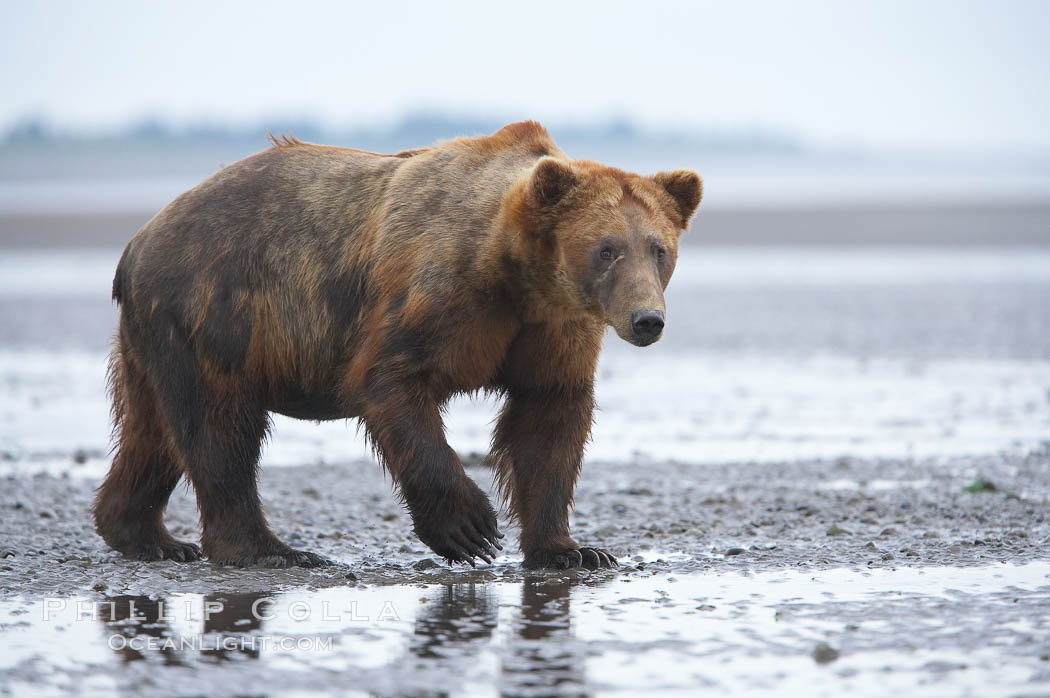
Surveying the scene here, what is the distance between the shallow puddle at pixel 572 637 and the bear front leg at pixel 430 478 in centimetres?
24

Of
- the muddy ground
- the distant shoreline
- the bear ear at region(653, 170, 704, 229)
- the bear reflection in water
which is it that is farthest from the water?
the distant shoreline

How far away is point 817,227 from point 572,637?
104 ft

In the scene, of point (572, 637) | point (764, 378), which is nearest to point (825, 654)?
point (572, 637)

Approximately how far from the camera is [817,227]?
3503 centimetres

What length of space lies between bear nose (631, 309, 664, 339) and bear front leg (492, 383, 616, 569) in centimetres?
Result: 76

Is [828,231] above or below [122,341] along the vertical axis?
above

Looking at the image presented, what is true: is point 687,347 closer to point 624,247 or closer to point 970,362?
point 970,362

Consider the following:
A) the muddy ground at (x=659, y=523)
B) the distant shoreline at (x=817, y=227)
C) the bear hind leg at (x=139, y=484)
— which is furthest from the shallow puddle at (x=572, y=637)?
the distant shoreline at (x=817, y=227)

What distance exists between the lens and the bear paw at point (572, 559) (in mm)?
5566

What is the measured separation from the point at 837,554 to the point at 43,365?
9463 millimetres

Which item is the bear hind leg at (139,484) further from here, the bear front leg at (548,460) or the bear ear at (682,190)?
the bear ear at (682,190)

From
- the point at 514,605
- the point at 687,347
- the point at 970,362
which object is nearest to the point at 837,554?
the point at 514,605

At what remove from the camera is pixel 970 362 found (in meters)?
12.5

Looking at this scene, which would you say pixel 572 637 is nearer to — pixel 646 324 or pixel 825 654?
pixel 825 654
